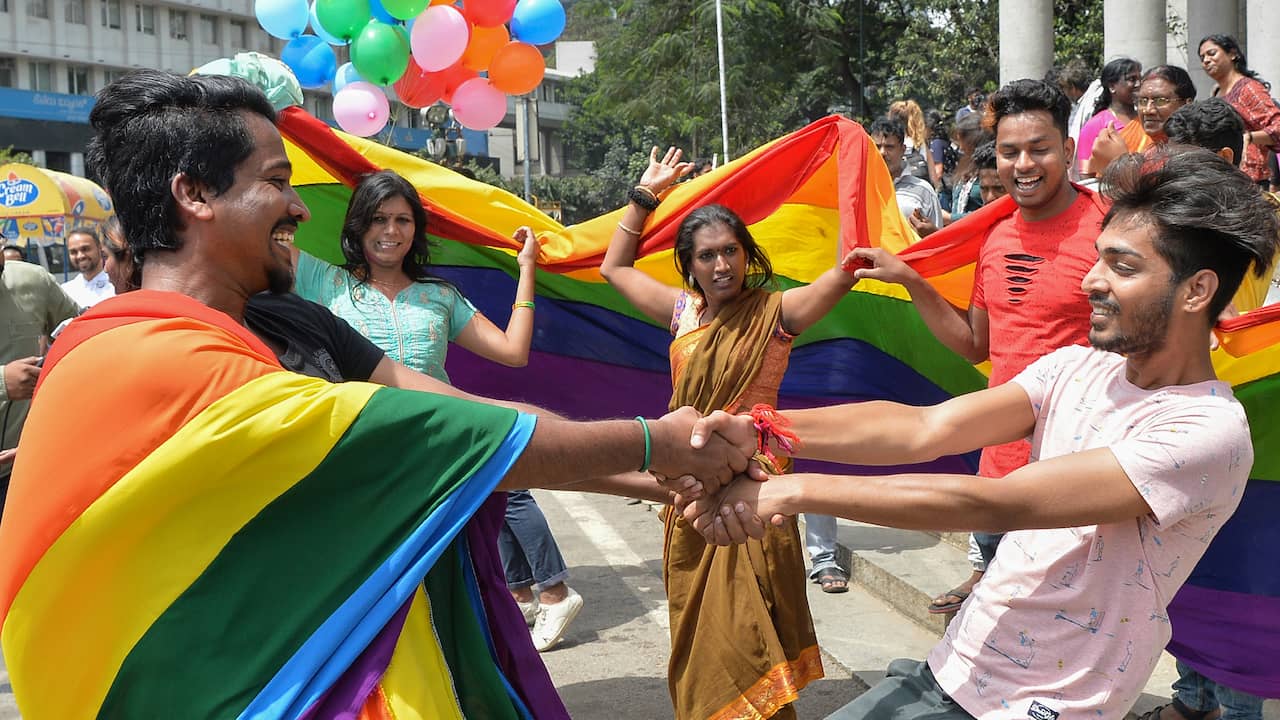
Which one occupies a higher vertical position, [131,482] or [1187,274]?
[1187,274]

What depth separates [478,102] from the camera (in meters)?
8.85

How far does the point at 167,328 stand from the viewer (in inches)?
75.9

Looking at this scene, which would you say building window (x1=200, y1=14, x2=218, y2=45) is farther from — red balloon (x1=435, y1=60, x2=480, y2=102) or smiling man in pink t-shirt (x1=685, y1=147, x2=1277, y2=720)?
smiling man in pink t-shirt (x1=685, y1=147, x2=1277, y2=720)

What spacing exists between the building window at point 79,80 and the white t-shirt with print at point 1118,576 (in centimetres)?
5453

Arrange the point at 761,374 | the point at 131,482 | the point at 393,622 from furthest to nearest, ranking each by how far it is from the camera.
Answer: the point at 761,374
the point at 393,622
the point at 131,482

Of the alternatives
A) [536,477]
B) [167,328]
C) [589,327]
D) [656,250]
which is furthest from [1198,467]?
[589,327]

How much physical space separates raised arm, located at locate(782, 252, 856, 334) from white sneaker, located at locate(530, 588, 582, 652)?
180 centimetres

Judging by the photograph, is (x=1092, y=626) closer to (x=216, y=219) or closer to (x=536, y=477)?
(x=536, y=477)

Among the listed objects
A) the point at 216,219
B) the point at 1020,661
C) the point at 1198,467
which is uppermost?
the point at 216,219

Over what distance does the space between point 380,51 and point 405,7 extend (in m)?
0.49

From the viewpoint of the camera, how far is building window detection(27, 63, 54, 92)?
49125 millimetres

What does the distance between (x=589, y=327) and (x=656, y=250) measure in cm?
52

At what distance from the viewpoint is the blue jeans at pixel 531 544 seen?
5.41 meters

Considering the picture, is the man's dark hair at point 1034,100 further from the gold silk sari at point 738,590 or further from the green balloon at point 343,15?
the green balloon at point 343,15
